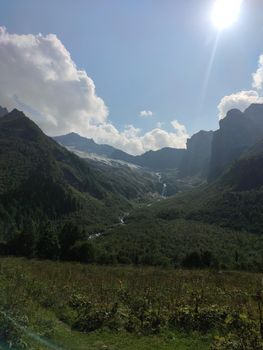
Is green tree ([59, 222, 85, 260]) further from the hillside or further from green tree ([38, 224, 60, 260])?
the hillside

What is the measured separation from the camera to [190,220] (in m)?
150

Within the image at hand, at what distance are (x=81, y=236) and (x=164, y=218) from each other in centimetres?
9009

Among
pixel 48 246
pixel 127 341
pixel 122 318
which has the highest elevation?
pixel 48 246

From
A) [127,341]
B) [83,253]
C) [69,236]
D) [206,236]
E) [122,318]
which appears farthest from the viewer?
[206,236]

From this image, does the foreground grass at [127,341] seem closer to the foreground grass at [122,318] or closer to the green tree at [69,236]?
the foreground grass at [122,318]

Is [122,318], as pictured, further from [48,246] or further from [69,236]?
[69,236]

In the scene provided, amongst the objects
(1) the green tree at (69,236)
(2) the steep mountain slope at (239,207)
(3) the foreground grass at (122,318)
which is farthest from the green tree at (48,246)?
(2) the steep mountain slope at (239,207)

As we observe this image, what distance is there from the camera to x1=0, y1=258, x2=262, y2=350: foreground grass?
12500 millimetres

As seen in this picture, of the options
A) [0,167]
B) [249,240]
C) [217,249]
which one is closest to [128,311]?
[217,249]

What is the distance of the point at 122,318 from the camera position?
53.0 feet

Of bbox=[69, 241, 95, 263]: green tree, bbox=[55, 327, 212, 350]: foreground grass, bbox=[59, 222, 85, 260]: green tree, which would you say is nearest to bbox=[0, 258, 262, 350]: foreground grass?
bbox=[55, 327, 212, 350]: foreground grass

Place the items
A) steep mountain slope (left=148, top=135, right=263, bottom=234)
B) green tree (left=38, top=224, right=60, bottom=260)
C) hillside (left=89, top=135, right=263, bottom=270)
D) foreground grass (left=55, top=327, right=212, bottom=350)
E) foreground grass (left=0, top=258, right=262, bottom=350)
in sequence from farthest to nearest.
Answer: steep mountain slope (left=148, top=135, right=263, bottom=234), hillside (left=89, top=135, right=263, bottom=270), green tree (left=38, top=224, right=60, bottom=260), foreground grass (left=55, top=327, right=212, bottom=350), foreground grass (left=0, top=258, right=262, bottom=350)

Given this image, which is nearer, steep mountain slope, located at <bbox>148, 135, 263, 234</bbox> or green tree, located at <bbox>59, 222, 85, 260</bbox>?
green tree, located at <bbox>59, 222, 85, 260</bbox>

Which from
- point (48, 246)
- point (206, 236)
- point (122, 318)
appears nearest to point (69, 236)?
point (48, 246)
